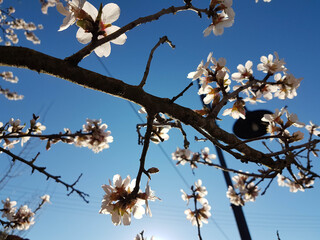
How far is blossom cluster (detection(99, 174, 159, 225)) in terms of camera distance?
89cm

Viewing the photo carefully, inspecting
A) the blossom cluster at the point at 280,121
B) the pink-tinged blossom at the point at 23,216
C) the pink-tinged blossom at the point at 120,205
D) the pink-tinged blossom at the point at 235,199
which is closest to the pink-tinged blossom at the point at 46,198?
the pink-tinged blossom at the point at 23,216

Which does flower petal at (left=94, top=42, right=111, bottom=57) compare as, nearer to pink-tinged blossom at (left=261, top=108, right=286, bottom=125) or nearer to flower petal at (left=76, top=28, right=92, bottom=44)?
flower petal at (left=76, top=28, right=92, bottom=44)

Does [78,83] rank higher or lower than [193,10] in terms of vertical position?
lower

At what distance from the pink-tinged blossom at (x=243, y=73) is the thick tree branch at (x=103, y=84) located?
0.70 metres

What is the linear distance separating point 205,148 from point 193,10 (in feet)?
13.9

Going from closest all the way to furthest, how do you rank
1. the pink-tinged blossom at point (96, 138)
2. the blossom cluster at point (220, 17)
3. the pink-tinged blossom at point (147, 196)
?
the pink-tinged blossom at point (147, 196) < the blossom cluster at point (220, 17) < the pink-tinged blossom at point (96, 138)

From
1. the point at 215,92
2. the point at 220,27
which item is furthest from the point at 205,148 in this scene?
the point at 220,27

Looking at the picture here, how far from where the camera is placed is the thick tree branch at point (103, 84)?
26.0 inches

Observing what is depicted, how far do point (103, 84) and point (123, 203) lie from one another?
1.69 ft

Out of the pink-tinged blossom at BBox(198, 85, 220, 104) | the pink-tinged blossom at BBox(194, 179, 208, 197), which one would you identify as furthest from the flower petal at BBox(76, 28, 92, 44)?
the pink-tinged blossom at BBox(194, 179, 208, 197)

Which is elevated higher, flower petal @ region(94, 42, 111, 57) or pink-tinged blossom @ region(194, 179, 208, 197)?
pink-tinged blossom @ region(194, 179, 208, 197)

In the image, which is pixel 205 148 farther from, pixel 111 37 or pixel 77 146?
pixel 111 37

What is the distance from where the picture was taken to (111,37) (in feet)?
2.44

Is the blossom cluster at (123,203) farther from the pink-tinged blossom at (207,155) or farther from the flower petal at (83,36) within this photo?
the pink-tinged blossom at (207,155)
